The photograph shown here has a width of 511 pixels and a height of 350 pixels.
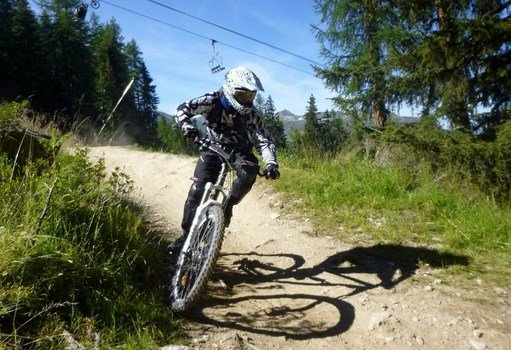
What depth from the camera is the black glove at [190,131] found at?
3.69m

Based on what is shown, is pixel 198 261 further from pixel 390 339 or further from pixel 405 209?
pixel 405 209

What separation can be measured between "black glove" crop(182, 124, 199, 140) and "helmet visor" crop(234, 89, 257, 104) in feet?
2.15

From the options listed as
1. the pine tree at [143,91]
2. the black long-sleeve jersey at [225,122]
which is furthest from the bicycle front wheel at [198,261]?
the pine tree at [143,91]

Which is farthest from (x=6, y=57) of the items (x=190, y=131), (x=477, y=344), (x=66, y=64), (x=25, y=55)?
(x=477, y=344)

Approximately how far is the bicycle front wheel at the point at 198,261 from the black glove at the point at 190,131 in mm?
814

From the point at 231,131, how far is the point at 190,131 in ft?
2.17

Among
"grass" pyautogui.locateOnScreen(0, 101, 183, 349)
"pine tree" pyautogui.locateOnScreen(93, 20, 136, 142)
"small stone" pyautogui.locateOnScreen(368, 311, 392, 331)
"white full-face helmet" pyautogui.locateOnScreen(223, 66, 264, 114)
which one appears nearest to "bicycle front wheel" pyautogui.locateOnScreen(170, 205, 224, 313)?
"grass" pyautogui.locateOnScreen(0, 101, 183, 349)

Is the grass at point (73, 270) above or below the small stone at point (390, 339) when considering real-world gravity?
above

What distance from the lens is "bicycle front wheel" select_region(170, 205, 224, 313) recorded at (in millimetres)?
2906

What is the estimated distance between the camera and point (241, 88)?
3.90m

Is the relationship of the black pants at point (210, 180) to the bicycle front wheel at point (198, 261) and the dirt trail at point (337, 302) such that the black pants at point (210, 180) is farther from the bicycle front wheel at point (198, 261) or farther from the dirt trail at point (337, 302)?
the dirt trail at point (337, 302)

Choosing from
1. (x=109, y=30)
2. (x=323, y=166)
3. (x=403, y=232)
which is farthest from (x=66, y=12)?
(x=403, y=232)

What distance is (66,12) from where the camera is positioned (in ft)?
133

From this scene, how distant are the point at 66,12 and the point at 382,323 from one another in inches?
1921
